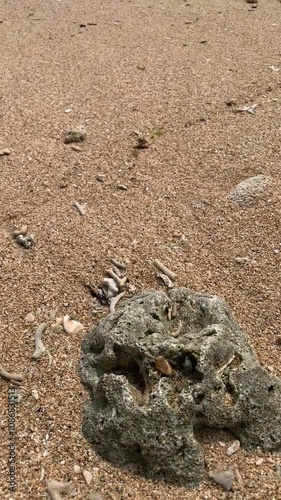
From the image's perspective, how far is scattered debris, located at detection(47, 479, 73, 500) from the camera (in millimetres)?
2870

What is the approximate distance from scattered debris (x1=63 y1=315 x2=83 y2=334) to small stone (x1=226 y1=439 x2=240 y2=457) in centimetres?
131

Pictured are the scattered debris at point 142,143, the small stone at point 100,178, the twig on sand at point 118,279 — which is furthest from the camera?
the scattered debris at point 142,143

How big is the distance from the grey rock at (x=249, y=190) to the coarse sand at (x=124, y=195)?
2.5 inches

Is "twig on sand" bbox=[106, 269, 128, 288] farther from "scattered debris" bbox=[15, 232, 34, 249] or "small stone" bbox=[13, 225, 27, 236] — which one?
"small stone" bbox=[13, 225, 27, 236]

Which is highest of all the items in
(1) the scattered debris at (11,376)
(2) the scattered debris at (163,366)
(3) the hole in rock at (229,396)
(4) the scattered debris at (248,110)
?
(2) the scattered debris at (163,366)

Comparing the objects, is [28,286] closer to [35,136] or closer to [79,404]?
[79,404]

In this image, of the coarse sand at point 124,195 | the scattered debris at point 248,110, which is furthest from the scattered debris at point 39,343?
the scattered debris at point 248,110

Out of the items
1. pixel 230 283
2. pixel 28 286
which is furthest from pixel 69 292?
pixel 230 283

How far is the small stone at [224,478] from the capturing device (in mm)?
2918

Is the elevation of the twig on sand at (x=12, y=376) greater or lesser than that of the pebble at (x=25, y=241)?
lesser

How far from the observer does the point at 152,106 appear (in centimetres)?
643

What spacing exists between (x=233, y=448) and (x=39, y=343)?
1.46 metres

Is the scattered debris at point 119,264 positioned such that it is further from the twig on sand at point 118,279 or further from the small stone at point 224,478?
the small stone at point 224,478

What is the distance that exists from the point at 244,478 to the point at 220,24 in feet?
25.4
